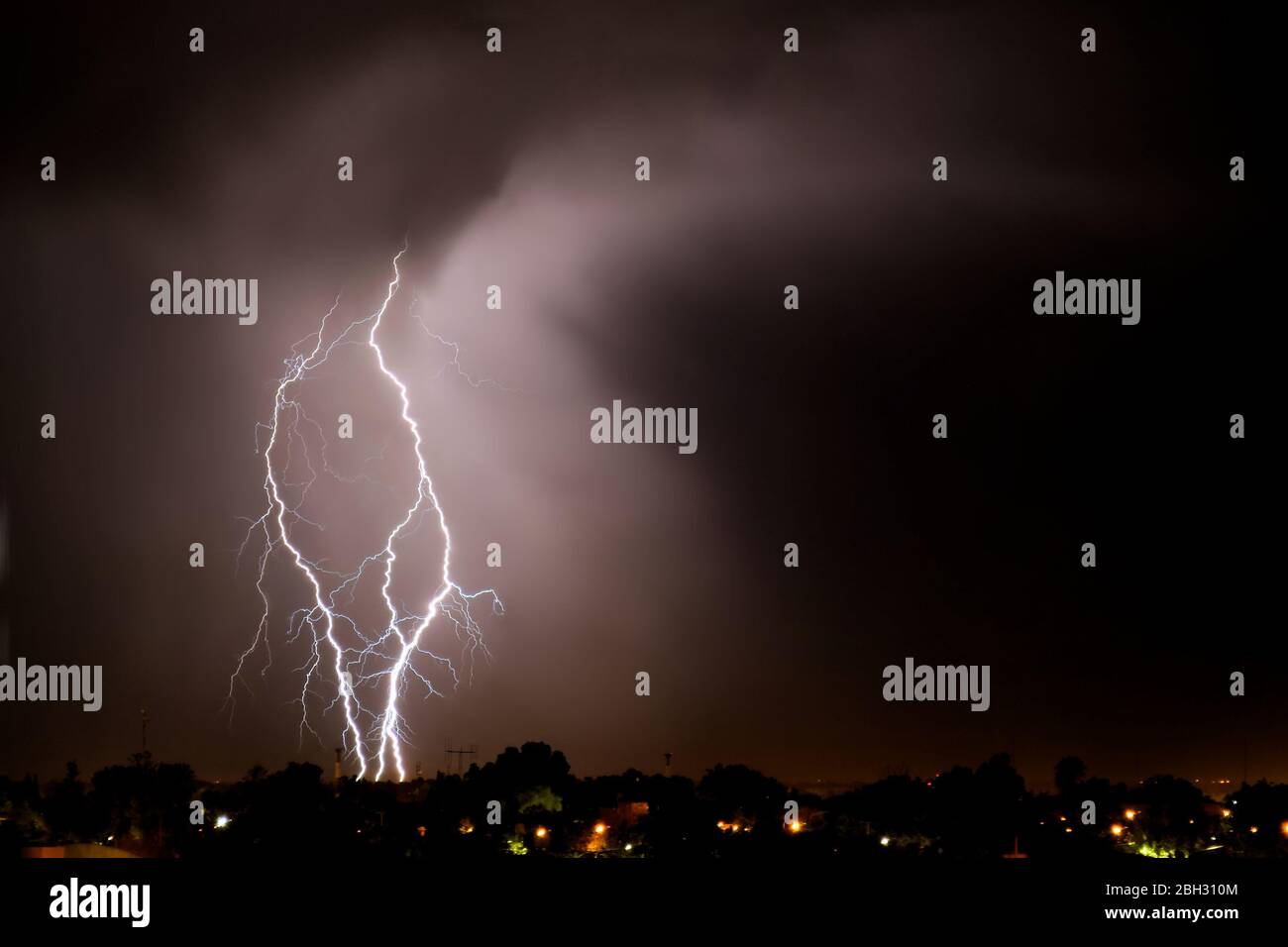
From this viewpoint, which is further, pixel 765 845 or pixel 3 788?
pixel 3 788
